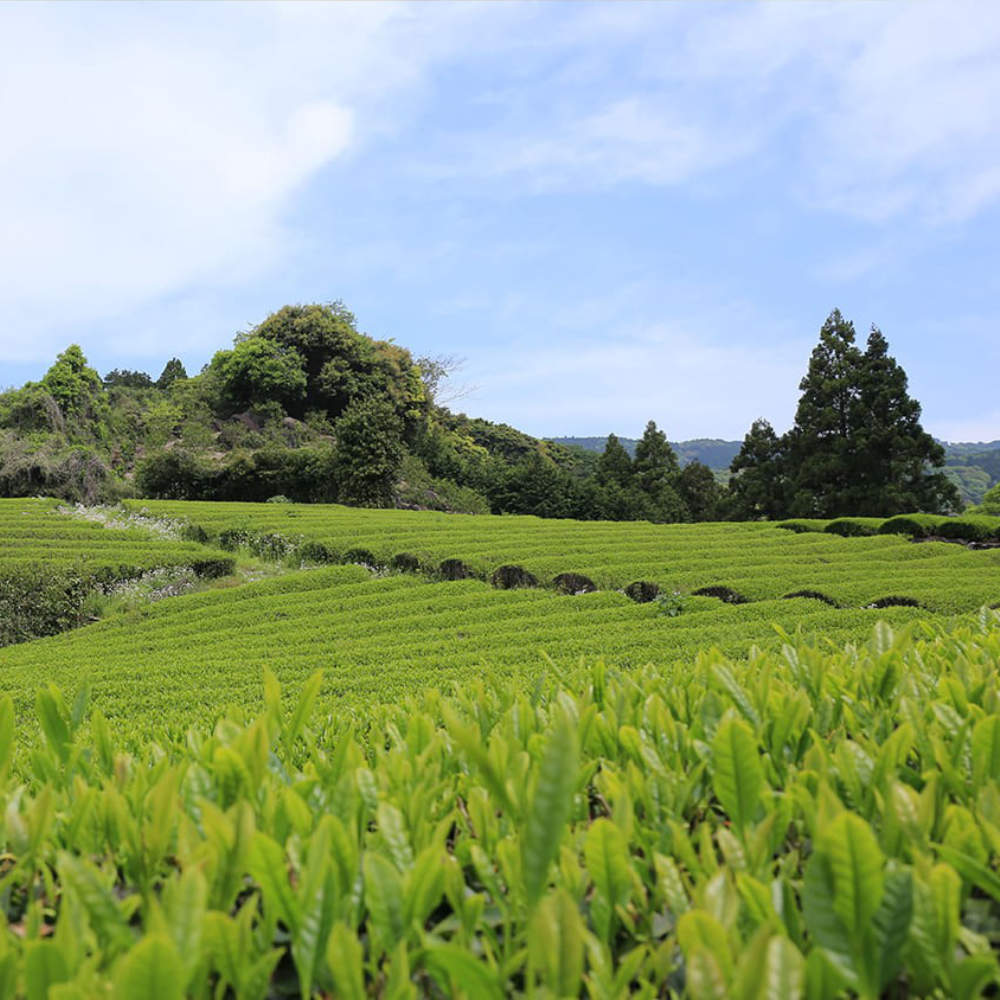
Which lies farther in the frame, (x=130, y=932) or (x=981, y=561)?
(x=981, y=561)

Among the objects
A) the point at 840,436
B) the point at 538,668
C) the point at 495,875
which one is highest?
the point at 840,436

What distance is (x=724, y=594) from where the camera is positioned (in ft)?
32.0

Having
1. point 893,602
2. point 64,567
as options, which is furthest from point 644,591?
point 64,567

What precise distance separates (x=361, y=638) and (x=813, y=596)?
18.2 ft

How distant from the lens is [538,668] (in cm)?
633

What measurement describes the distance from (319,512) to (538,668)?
1455 centimetres

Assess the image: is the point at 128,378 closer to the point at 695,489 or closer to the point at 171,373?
the point at 171,373

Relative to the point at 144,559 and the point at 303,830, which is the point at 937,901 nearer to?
the point at 303,830

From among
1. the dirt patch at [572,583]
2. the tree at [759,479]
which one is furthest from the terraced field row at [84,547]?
the tree at [759,479]

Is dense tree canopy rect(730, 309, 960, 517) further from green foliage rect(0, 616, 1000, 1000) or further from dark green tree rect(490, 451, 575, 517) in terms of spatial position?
green foliage rect(0, 616, 1000, 1000)

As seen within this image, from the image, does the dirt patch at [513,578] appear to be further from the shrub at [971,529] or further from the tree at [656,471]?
the tree at [656,471]

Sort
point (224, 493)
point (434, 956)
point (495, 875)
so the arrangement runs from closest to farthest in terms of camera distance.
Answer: point (434, 956) → point (495, 875) → point (224, 493)

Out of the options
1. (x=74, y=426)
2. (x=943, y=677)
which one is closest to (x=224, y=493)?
(x=74, y=426)

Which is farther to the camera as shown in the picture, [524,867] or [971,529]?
[971,529]
